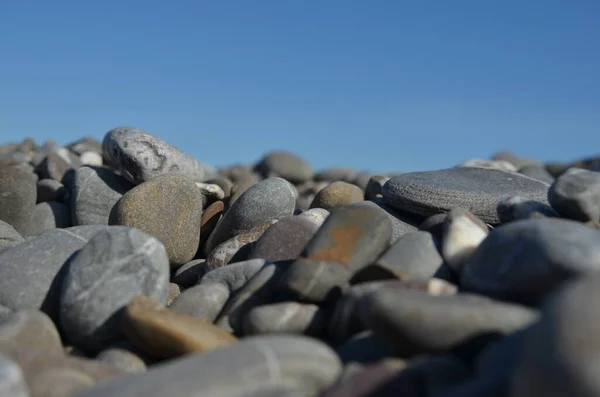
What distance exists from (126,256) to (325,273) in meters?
1.33

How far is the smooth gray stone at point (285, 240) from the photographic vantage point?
501 centimetres

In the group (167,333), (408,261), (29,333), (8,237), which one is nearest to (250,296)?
(167,333)

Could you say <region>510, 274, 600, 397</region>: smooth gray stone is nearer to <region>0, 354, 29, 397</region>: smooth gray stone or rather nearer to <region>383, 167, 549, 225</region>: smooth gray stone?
<region>0, 354, 29, 397</region>: smooth gray stone

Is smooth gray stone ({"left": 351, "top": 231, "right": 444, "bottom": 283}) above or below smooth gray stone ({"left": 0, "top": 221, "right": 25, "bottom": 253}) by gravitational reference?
above

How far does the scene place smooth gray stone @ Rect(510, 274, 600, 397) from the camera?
2.33m

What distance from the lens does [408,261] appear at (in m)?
4.39

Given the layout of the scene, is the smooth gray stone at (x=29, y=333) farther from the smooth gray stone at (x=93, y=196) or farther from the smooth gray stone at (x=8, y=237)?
the smooth gray stone at (x=93, y=196)

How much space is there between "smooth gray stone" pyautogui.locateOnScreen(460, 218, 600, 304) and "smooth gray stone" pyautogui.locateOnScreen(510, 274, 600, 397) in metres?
0.86

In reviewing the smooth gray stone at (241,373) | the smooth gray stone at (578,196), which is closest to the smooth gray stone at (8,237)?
the smooth gray stone at (241,373)

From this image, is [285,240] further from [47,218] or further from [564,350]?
[47,218]

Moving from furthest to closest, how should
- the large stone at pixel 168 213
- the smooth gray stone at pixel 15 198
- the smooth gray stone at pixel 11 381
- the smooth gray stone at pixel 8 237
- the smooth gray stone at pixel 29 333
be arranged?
the smooth gray stone at pixel 15 198 < the smooth gray stone at pixel 8 237 < the large stone at pixel 168 213 < the smooth gray stone at pixel 29 333 < the smooth gray stone at pixel 11 381

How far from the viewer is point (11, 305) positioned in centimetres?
469

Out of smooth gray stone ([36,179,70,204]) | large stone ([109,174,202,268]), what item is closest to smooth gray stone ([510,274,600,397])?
large stone ([109,174,202,268])

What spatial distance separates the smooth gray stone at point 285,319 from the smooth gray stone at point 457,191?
2455 millimetres
